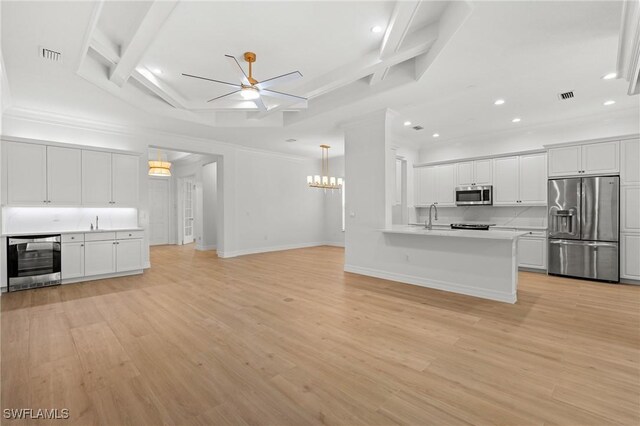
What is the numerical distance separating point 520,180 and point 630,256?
2178 millimetres

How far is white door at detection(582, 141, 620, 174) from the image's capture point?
4.97 metres

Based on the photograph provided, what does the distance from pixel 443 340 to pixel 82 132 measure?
22.8 ft

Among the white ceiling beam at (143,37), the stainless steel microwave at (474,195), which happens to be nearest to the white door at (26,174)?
the white ceiling beam at (143,37)

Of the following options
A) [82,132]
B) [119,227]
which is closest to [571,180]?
[119,227]

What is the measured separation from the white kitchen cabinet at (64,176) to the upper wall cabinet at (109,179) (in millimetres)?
85

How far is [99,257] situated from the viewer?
523cm

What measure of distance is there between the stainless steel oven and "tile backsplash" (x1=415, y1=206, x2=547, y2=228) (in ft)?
25.5

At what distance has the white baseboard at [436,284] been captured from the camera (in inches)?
155

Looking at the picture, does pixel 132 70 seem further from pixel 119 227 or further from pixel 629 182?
pixel 629 182

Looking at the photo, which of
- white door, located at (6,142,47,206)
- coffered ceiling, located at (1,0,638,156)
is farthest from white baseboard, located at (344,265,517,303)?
white door, located at (6,142,47,206)

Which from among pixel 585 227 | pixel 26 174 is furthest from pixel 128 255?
pixel 585 227

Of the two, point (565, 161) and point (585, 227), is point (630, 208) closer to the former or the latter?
point (585, 227)

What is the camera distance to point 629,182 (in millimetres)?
4867

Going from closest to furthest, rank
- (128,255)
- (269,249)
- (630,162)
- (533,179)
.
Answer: (630,162)
(128,255)
(533,179)
(269,249)
